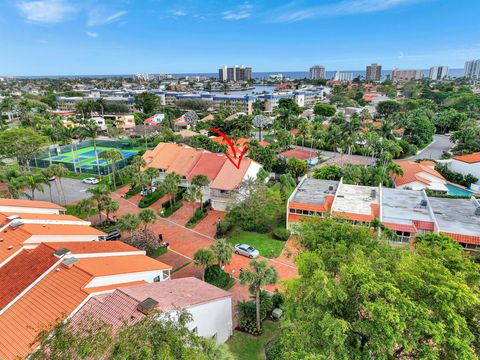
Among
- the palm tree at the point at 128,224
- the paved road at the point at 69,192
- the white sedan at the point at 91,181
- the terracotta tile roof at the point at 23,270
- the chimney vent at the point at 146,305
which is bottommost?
the paved road at the point at 69,192

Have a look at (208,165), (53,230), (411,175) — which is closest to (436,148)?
(411,175)

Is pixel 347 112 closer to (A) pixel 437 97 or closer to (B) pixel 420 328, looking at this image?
(A) pixel 437 97

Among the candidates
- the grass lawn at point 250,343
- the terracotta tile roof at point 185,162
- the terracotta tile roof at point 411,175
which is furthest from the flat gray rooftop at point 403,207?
the terracotta tile roof at point 185,162

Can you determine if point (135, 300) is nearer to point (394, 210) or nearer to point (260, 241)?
point (260, 241)

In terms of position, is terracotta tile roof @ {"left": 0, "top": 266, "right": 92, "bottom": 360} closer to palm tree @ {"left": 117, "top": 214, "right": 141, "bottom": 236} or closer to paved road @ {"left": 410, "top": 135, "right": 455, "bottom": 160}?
palm tree @ {"left": 117, "top": 214, "right": 141, "bottom": 236}

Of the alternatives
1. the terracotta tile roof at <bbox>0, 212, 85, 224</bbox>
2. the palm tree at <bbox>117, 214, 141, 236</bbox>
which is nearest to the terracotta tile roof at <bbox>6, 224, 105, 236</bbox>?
the terracotta tile roof at <bbox>0, 212, 85, 224</bbox>

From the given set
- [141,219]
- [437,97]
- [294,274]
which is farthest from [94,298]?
[437,97]

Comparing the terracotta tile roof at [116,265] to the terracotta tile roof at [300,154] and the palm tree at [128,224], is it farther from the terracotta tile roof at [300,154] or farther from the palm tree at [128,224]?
the terracotta tile roof at [300,154]
